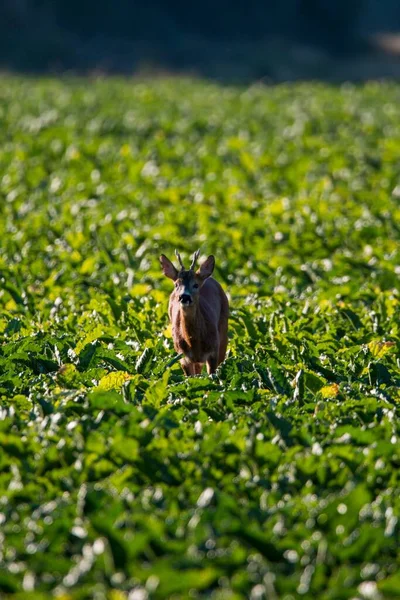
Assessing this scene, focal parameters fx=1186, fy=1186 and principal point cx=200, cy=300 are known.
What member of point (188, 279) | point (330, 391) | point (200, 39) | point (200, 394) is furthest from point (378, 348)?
point (200, 39)

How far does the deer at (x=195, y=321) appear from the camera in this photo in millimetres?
8938

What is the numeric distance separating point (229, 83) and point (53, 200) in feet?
90.2

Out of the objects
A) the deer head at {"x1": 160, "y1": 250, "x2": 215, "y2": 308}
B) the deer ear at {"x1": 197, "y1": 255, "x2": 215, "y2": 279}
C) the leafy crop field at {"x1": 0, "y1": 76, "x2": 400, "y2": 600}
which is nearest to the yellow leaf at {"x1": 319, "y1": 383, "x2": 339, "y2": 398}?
the leafy crop field at {"x1": 0, "y1": 76, "x2": 400, "y2": 600}

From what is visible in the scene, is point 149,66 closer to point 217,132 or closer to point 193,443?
point 217,132

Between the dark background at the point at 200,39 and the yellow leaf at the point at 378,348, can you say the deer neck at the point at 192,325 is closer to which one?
the yellow leaf at the point at 378,348

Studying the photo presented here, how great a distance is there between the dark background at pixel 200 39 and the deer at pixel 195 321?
1831 inches

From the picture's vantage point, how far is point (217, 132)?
2698cm

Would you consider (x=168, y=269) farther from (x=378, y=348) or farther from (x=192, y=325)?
(x=378, y=348)

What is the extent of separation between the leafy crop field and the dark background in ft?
127

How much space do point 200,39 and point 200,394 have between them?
66071mm

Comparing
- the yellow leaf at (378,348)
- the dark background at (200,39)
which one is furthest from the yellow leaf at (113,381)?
the dark background at (200,39)

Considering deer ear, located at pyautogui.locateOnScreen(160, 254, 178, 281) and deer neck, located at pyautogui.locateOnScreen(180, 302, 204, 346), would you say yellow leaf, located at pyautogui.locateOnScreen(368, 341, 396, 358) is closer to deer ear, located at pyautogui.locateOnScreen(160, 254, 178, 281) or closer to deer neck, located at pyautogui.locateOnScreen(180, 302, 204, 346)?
deer neck, located at pyautogui.locateOnScreen(180, 302, 204, 346)

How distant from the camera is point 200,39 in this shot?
72188 millimetres

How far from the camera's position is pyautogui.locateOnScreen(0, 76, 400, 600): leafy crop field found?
5.47 metres
